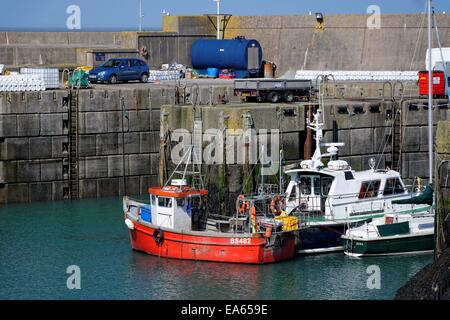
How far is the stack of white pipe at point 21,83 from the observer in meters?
48.4

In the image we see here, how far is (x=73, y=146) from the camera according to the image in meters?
48.6

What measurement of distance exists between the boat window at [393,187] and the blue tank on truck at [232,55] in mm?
22196

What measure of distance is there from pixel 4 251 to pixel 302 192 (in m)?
9.70

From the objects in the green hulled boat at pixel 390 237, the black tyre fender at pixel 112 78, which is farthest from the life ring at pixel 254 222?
the black tyre fender at pixel 112 78

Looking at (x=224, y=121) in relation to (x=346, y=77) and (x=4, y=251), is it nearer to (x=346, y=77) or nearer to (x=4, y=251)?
(x=4, y=251)

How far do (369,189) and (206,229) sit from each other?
5.52m

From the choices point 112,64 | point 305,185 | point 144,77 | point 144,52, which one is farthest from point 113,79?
point 305,185

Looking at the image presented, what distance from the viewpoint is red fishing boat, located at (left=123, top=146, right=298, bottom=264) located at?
3666 centimetres

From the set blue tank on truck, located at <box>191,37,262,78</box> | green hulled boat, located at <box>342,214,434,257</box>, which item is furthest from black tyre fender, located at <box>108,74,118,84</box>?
green hulled boat, located at <box>342,214,434,257</box>

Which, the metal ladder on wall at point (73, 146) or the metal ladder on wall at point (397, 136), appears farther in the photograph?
the metal ladder on wall at point (73, 146)

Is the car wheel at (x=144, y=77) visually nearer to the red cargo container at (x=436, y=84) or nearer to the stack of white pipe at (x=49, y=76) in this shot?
the stack of white pipe at (x=49, y=76)

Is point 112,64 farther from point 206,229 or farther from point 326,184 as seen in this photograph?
point 326,184

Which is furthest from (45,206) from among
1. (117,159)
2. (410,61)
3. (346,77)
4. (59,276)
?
(410,61)

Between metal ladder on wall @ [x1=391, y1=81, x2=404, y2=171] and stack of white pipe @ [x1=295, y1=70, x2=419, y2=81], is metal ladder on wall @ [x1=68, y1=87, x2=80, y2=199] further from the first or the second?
stack of white pipe @ [x1=295, y1=70, x2=419, y2=81]
